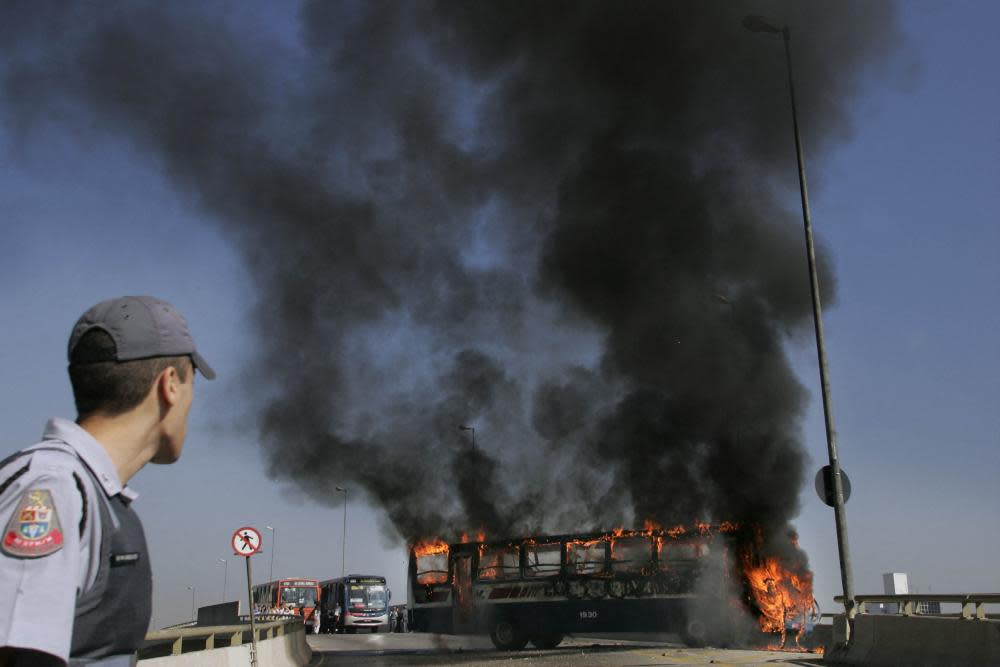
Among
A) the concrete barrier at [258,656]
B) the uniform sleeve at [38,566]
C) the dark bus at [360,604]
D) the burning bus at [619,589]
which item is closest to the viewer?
the uniform sleeve at [38,566]

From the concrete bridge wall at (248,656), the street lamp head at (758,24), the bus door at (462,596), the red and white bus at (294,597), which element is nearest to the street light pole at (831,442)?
the street lamp head at (758,24)

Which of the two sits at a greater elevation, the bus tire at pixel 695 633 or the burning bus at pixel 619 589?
the burning bus at pixel 619 589

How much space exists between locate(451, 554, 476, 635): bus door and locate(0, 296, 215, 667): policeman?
74.1 ft

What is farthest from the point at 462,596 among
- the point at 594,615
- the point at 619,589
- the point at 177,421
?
the point at 177,421

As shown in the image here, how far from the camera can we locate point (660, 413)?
2933 cm

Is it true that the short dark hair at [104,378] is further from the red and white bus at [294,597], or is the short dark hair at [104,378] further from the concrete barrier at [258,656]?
the red and white bus at [294,597]

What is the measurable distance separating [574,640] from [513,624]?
5398 mm

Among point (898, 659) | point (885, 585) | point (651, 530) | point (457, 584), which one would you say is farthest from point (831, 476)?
point (885, 585)

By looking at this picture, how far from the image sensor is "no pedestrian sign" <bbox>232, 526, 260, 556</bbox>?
1548 centimetres

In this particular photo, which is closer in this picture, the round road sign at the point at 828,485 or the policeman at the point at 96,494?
the policeman at the point at 96,494

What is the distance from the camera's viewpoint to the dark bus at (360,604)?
4019 cm

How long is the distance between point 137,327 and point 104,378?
10cm

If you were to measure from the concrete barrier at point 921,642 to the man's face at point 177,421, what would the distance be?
10.7 m

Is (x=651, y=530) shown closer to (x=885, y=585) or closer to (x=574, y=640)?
(x=574, y=640)
